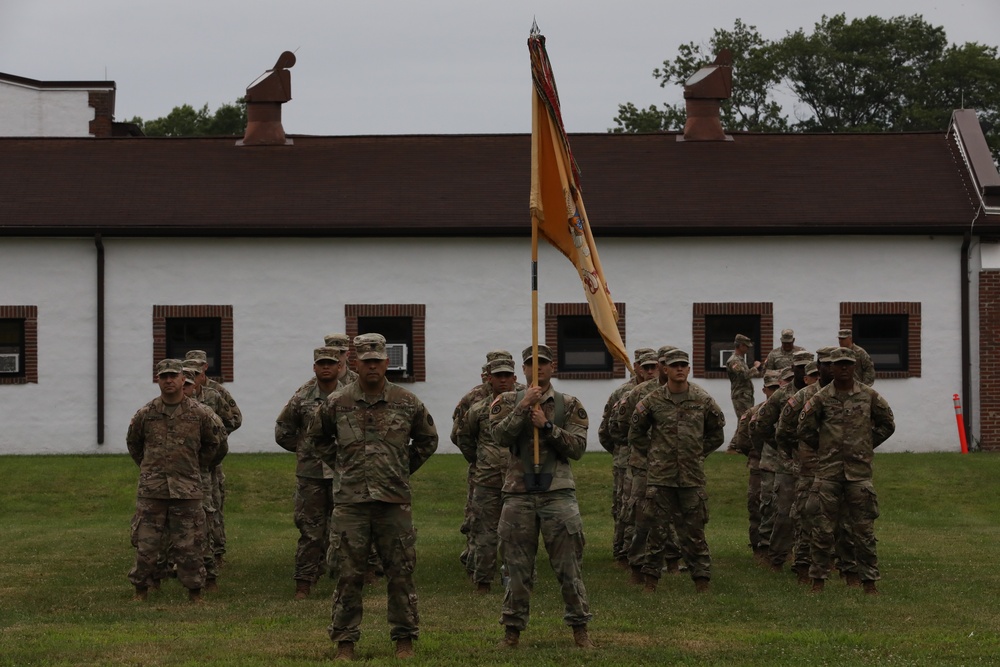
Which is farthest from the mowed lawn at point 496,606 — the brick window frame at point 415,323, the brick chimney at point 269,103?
the brick chimney at point 269,103

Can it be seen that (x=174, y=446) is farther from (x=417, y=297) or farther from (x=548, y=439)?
(x=417, y=297)

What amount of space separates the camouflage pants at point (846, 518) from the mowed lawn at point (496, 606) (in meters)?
0.26

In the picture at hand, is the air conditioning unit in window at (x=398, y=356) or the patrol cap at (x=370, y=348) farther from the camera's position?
the air conditioning unit in window at (x=398, y=356)

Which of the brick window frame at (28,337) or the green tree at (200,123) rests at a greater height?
the green tree at (200,123)

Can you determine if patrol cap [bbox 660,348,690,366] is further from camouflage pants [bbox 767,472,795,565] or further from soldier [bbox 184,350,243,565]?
soldier [bbox 184,350,243,565]

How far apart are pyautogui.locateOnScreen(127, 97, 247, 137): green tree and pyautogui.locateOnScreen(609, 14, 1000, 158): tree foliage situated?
17.7 meters

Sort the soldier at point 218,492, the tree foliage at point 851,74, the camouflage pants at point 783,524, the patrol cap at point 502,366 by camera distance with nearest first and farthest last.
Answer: the patrol cap at point 502,366
the camouflage pants at point 783,524
the soldier at point 218,492
the tree foliage at point 851,74

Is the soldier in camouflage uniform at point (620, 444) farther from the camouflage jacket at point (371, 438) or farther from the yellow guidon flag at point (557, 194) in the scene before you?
the camouflage jacket at point (371, 438)

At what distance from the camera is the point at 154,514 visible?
46.4ft

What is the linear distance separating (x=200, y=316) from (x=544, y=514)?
1875 centimetres

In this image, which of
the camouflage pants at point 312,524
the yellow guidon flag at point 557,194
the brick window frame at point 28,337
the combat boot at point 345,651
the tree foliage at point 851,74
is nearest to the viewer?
the combat boot at point 345,651

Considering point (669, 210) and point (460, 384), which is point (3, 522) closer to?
point (460, 384)

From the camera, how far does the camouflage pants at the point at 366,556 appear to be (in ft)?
35.9

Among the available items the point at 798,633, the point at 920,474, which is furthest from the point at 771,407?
the point at 920,474
